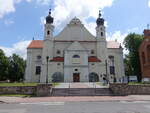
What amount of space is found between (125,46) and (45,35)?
24.0m

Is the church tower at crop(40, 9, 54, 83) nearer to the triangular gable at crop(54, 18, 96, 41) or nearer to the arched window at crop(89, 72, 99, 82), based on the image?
the triangular gable at crop(54, 18, 96, 41)

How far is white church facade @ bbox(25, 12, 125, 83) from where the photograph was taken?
141ft

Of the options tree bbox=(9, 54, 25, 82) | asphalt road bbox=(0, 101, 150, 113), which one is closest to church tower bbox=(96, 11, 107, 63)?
asphalt road bbox=(0, 101, 150, 113)

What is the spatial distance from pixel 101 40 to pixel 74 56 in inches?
381

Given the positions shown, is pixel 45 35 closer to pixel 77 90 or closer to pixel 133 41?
pixel 133 41

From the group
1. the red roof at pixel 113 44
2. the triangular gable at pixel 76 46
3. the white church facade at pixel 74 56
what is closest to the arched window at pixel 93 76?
the white church facade at pixel 74 56

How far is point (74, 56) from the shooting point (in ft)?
143

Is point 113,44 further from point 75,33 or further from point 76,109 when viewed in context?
point 76,109

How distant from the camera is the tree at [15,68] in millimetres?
64875

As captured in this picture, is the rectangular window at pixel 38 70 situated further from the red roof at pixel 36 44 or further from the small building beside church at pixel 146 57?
the small building beside church at pixel 146 57

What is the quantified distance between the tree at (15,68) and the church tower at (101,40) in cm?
3590

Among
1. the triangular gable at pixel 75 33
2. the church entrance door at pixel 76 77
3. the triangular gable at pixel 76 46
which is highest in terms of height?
the triangular gable at pixel 75 33

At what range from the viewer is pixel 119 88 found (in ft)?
64.2

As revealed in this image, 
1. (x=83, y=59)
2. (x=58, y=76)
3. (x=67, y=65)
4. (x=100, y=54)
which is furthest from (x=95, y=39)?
(x=58, y=76)
